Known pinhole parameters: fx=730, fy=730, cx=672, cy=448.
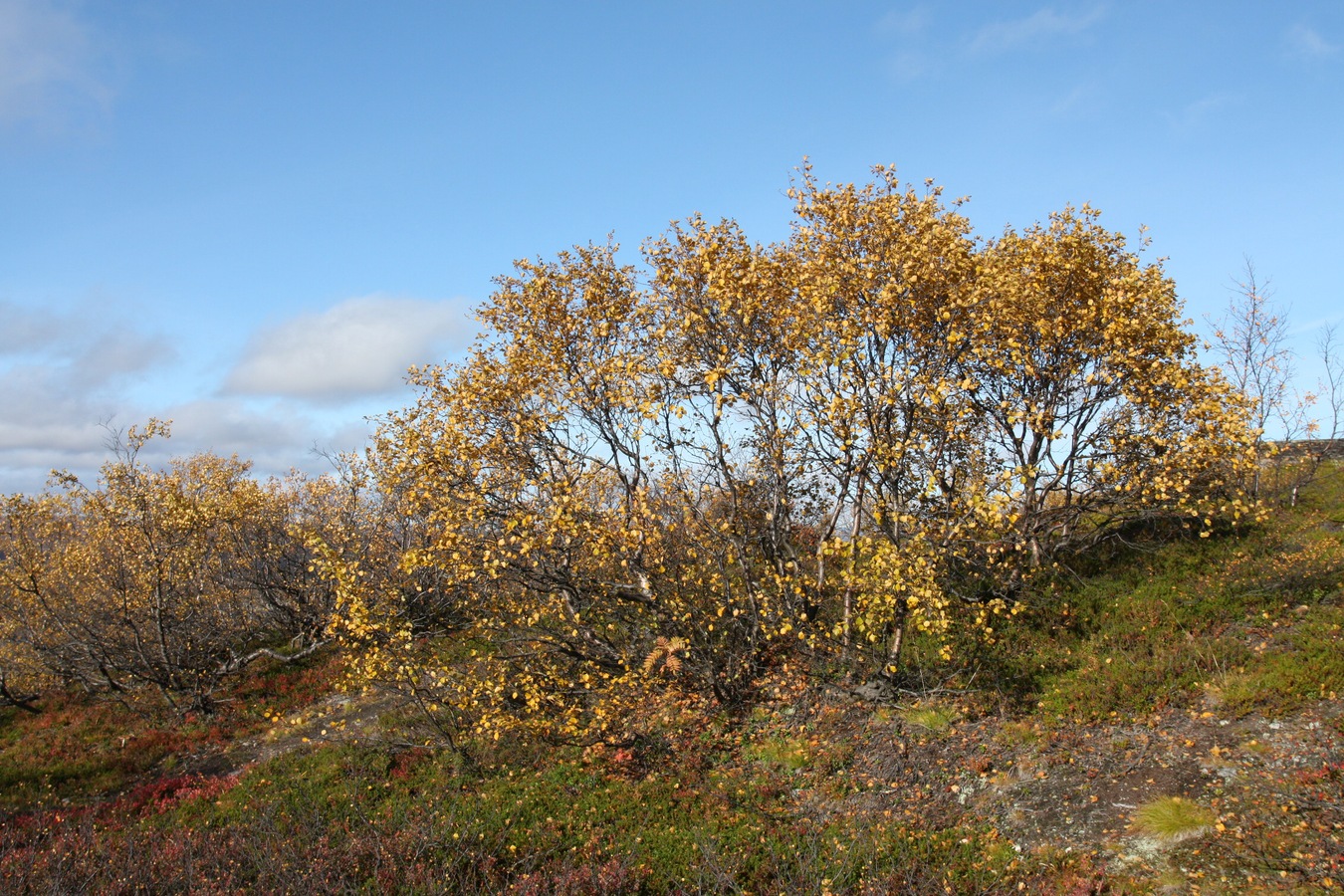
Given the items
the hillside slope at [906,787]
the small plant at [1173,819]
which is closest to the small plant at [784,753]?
the hillside slope at [906,787]

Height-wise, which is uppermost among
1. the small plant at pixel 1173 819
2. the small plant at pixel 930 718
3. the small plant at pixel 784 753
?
the small plant at pixel 930 718

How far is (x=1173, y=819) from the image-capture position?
9.88 meters

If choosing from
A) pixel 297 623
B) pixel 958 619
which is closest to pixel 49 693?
pixel 297 623

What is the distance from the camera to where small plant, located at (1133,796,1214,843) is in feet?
31.9

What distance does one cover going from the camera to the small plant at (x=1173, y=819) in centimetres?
971

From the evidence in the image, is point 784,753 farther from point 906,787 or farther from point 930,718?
point 930,718

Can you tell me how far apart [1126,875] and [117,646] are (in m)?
29.3

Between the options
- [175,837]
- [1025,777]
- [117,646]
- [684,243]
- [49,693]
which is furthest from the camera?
[49,693]

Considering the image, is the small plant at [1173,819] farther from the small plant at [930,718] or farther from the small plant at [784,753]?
the small plant at [784,753]

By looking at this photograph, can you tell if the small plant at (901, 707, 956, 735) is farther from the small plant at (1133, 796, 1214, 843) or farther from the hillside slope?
the small plant at (1133, 796, 1214, 843)

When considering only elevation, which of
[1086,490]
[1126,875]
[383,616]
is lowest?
[1126,875]

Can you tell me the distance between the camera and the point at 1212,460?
47.2 ft

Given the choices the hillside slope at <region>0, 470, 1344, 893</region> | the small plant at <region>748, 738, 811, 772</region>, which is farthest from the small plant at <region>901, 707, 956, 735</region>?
the small plant at <region>748, 738, 811, 772</region>

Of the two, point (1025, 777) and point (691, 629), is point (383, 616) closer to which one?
point (691, 629)
